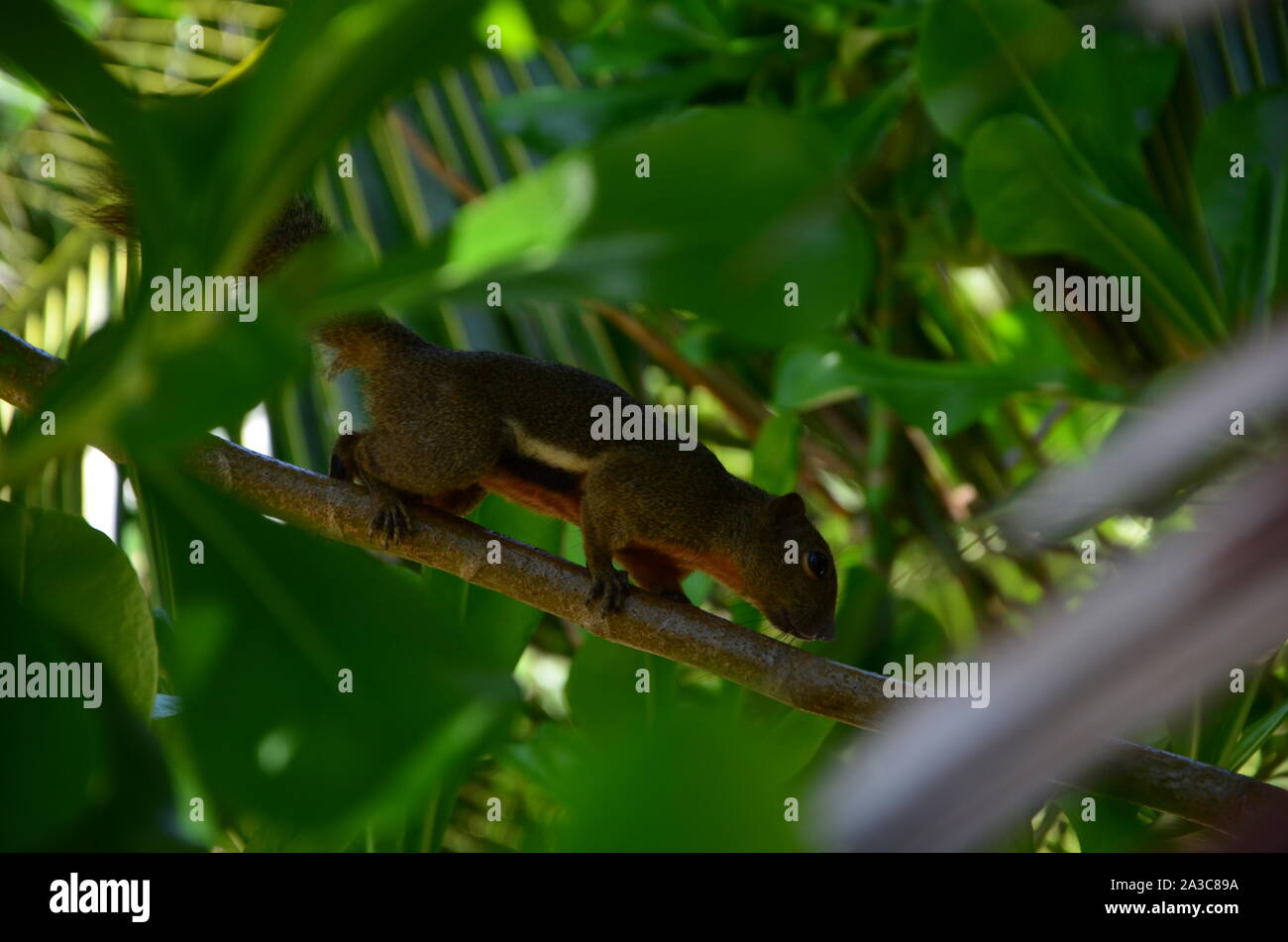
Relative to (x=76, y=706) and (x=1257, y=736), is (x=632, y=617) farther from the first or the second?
(x=76, y=706)

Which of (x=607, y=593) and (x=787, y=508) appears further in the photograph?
(x=787, y=508)

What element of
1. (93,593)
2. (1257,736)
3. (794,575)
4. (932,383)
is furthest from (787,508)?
(93,593)

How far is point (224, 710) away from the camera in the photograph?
504 millimetres

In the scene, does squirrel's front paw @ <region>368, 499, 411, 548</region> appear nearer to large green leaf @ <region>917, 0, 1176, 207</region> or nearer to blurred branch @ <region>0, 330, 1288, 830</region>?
blurred branch @ <region>0, 330, 1288, 830</region>

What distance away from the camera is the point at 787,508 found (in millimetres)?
2699

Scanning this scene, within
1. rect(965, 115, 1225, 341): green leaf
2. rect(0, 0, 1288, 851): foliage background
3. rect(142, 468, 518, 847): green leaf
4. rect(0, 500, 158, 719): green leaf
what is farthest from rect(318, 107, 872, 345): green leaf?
rect(965, 115, 1225, 341): green leaf

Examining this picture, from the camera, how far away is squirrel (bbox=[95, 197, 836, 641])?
2.30 meters

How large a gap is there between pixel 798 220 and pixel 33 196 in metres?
3.17

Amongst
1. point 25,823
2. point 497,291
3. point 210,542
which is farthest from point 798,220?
point 25,823

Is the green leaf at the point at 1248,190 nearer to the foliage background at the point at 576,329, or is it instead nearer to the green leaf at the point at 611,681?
the foliage background at the point at 576,329

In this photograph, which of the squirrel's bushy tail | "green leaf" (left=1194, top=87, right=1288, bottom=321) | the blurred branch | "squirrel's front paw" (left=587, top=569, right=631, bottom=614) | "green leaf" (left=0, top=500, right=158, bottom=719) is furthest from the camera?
"green leaf" (left=1194, top=87, right=1288, bottom=321)

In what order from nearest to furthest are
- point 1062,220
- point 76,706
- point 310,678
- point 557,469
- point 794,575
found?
point 310,678 → point 76,706 → point 1062,220 → point 557,469 → point 794,575

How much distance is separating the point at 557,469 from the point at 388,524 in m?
0.62
